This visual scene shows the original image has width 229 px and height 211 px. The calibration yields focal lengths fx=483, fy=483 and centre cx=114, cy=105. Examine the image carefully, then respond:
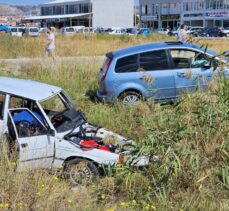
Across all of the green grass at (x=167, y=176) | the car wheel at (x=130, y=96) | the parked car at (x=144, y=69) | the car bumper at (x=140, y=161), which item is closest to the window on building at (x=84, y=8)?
the parked car at (x=144, y=69)

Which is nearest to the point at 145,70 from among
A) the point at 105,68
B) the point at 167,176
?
the point at 105,68

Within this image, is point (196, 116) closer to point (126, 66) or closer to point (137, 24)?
point (126, 66)

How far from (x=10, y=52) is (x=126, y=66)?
45.7 feet

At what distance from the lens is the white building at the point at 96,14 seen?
11506 centimetres

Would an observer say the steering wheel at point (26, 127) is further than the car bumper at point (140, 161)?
Yes

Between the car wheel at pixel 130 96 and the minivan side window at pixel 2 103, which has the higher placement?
the minivan side window at pixel 2 103

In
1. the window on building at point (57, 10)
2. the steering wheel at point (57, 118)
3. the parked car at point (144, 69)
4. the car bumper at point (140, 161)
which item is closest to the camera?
the car bumper at point (140, 161)

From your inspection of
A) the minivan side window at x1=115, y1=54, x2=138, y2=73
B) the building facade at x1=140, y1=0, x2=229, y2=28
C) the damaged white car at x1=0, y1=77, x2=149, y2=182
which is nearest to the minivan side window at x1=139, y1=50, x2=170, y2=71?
the minivan side window at x1=115, y1=54, x2=138, y2=73

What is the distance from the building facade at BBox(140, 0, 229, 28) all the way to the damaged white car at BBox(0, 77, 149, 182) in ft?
339

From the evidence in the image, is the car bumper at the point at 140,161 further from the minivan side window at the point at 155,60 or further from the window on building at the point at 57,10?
the window on building at the point at 57,10

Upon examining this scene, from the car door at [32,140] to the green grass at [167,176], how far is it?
85 cm

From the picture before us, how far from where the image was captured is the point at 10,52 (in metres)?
24.5

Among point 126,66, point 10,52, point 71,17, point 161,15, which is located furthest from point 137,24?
point 126,66

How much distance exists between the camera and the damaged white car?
21.7 feet
